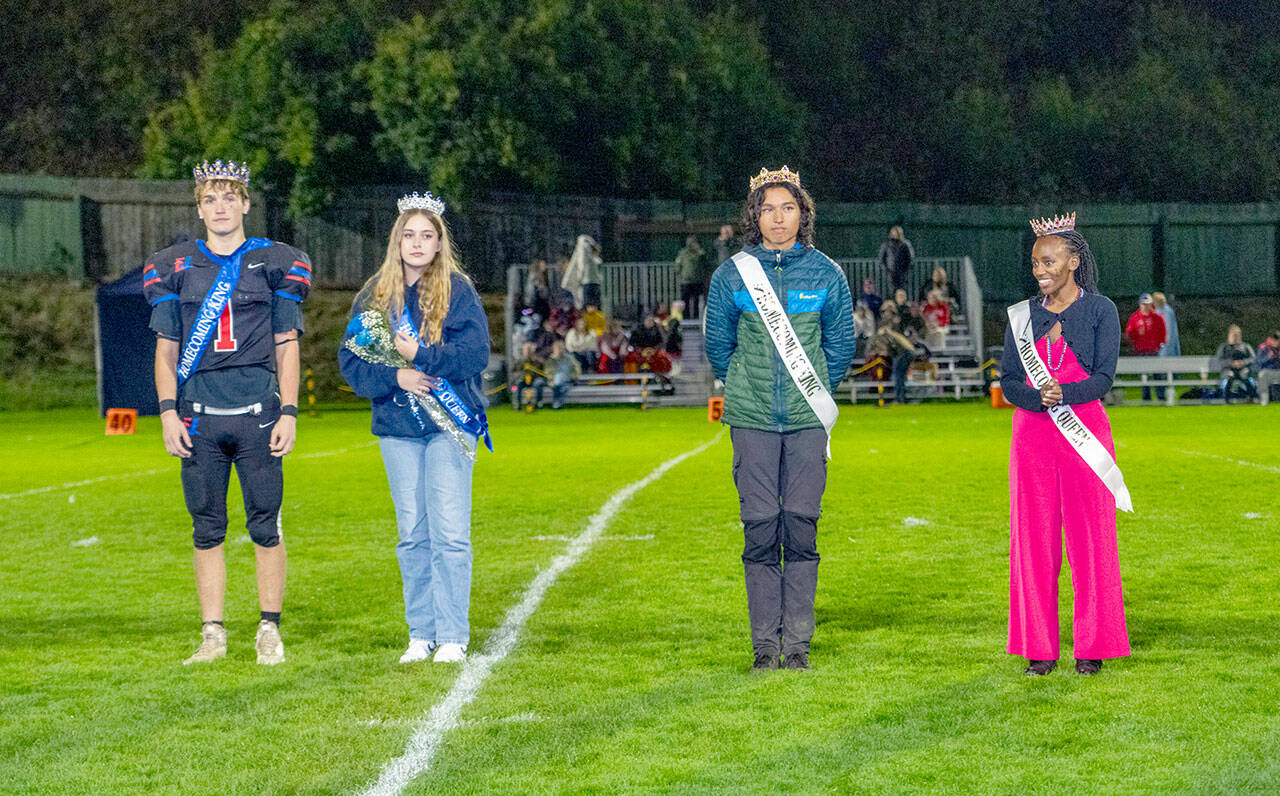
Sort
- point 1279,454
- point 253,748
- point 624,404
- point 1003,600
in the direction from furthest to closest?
1. point 624,404
2. point 1279,454
3. point 1003,600
4. point 253,748

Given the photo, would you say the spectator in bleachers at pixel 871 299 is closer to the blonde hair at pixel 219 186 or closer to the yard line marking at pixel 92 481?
the yard line marking at pixel 92 481

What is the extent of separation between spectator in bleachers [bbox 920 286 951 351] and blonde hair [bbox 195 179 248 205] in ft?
84.9

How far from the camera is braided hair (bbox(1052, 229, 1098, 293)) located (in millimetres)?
6492

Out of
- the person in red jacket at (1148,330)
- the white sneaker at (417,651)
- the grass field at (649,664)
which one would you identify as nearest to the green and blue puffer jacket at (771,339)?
the grass field at (649,664)

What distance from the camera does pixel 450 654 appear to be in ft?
23.0

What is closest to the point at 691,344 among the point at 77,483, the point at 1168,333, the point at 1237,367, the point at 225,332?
the point at 1168,333

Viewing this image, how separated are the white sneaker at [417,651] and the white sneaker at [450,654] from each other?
0.06 metres

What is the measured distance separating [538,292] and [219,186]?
23.8m

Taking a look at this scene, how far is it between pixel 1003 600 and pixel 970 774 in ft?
10.9

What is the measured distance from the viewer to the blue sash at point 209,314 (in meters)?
6.83

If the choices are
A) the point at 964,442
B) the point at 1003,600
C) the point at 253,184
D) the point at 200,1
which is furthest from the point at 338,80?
the point at 1003,600

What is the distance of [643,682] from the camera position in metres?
6.62

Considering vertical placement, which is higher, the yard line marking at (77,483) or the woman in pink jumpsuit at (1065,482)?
the woman in pink jumpsuit at (1065,482)

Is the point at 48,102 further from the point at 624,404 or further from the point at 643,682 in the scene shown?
the point at 643,682
